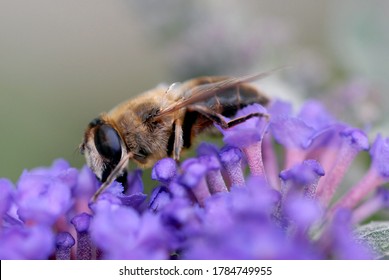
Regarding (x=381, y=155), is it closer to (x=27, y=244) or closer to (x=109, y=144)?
(x=109, y=144)

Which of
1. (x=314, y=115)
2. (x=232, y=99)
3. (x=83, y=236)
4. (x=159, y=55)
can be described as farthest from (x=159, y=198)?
(x=159, y=55)

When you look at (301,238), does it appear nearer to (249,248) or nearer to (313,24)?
(249,248)

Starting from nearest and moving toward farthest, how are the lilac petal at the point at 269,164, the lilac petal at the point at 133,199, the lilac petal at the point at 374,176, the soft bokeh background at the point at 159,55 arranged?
1. the lilac petal at the point at 133,199
2. the lilac petal at the point at 374,176
3. the lilac petal at the point at 269,164
4. the soft bokeh background at the point at 159,55

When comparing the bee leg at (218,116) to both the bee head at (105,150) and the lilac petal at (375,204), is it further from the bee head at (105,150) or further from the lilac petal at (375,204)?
the lilac petal at (375,204)

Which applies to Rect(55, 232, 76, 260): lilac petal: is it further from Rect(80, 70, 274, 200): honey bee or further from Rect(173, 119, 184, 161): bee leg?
Rect(173, 119, 184, 161): bee leg

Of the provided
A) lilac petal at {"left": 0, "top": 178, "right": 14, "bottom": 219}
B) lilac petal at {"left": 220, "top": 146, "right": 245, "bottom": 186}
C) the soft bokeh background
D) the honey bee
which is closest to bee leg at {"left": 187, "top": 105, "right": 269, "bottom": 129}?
the honey bee

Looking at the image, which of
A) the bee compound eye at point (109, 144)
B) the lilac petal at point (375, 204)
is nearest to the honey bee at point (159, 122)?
the bee compound eye at point (109, 144)
